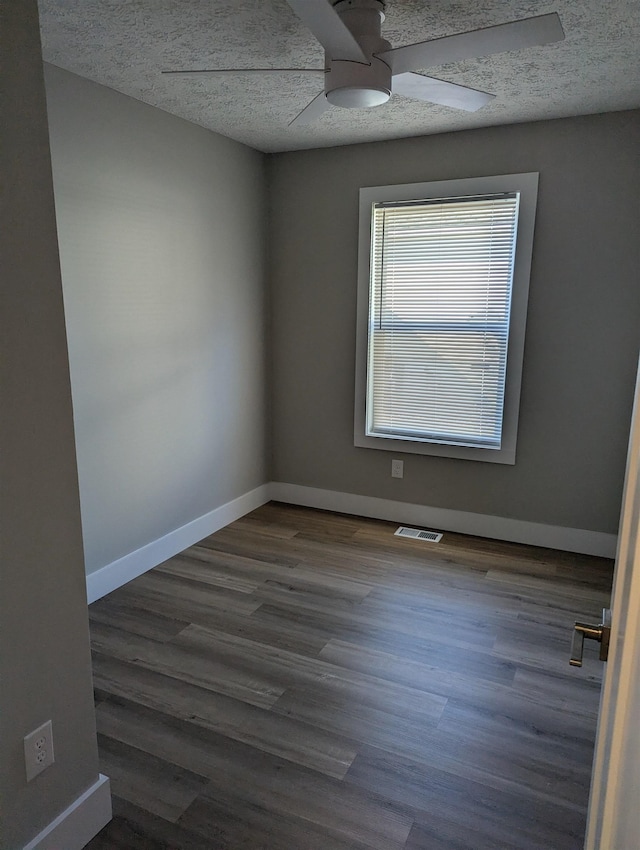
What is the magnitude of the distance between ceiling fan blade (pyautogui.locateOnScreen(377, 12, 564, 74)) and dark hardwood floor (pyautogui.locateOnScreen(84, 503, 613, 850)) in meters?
2.29

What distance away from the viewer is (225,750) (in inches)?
76.0

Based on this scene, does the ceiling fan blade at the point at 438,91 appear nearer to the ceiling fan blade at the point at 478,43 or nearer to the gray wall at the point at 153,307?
the ceiling fan blade at the point at 478,43

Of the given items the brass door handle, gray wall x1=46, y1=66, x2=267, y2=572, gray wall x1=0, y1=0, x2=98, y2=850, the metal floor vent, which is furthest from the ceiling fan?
the metal floor vent

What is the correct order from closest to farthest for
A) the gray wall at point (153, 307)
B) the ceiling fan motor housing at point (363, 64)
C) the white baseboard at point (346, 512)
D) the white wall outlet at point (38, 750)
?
the white wall outlet at point (38, 750)
the ceiling fan motor housing at point (363, 64)
the gray wall at point (153, 307)
the white baseboard at point (346, 512)

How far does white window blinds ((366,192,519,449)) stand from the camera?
347 centimetres

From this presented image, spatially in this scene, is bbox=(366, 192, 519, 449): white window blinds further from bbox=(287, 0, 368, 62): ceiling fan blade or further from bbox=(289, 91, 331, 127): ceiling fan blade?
bbox=(287, 0, 368, 62): ceiling fan blade

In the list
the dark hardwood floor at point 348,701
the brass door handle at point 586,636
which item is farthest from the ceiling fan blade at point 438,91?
the dark hardwood floor at point 348,701

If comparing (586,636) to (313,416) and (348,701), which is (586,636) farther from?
(313,416)

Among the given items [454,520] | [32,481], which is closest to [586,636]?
[32,481]

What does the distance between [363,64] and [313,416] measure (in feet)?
8.37

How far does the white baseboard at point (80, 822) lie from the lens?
146cm

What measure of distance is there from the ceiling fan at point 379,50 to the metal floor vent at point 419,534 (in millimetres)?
2508

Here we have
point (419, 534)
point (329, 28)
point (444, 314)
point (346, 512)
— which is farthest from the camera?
point (346, 512)

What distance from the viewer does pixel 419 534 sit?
12.5ft
